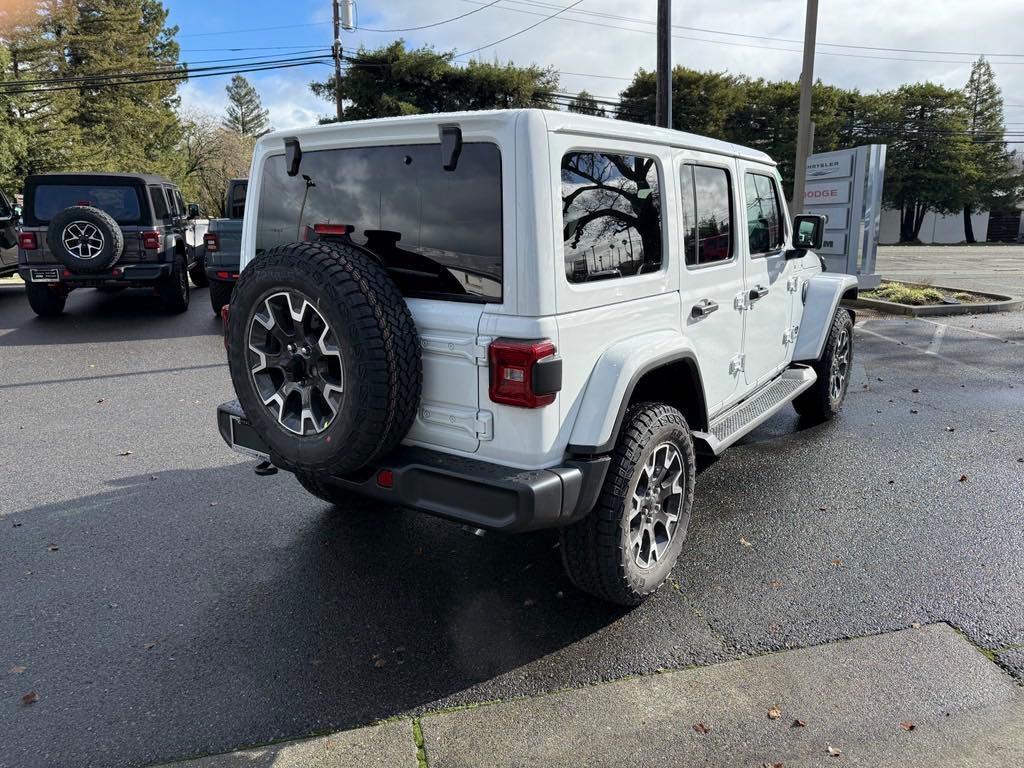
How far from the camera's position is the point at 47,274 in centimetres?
994

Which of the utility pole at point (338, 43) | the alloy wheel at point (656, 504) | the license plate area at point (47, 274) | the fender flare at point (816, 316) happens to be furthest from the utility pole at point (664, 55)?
the utility pole at point (338, 43)

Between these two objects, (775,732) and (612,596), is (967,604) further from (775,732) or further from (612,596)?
(612,596)

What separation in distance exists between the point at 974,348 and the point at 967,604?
7056 mm

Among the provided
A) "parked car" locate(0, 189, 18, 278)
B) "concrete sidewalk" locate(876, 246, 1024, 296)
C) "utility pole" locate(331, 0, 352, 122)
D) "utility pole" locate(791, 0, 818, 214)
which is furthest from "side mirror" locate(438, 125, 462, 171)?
"utility pole" locate(331, 0, 352, 122)

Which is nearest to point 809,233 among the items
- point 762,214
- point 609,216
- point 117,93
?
point 762,214

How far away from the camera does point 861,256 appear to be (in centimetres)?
1353

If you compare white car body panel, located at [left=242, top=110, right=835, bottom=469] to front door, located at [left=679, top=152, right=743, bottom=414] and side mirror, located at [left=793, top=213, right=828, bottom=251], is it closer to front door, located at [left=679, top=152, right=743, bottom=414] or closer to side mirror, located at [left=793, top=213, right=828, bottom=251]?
front door, located at [left=679, top=152, right=743, bottom=414]

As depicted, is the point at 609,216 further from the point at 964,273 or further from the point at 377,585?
the point at 964,273

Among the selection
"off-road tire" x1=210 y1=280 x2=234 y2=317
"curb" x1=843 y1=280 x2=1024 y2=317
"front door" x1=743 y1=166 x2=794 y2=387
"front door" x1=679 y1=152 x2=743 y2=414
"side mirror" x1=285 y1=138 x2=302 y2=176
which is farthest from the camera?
"curb" x1=843 y1=280 x2=1024 y2=317

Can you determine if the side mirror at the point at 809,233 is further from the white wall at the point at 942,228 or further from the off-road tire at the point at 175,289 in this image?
the white wall at the point at 942,228

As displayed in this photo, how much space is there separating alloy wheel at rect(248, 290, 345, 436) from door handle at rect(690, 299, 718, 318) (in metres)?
1.72

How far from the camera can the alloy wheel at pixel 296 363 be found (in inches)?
111

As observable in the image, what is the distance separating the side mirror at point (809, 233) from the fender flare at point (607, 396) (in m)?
2.74

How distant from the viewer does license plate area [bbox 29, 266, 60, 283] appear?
992 centimetres
